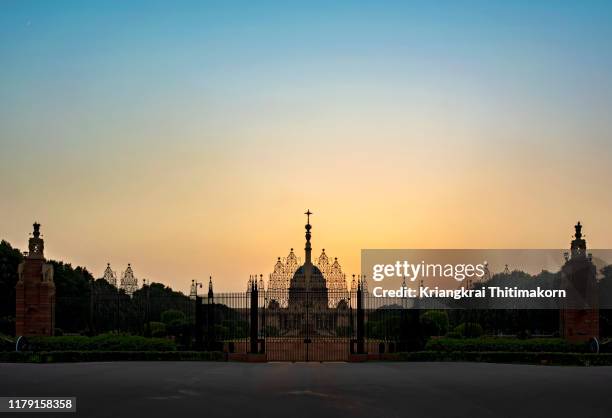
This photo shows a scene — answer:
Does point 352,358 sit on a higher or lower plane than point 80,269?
lower

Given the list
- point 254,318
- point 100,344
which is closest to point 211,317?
point 254,318

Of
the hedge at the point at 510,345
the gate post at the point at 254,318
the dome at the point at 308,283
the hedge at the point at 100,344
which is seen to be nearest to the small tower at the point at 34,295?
the hedge at the point at 100,344

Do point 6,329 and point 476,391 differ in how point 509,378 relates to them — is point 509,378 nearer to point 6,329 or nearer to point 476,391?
point 476,391

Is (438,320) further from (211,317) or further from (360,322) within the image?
(211,317)

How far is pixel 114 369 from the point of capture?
77.7 ft

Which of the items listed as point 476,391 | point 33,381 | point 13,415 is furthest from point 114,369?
point 476,391

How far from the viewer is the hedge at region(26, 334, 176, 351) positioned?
98.6 feet

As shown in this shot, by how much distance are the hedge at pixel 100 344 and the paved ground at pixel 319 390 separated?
4.22m

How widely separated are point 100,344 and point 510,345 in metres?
16.0

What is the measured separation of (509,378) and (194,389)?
885 centimetres

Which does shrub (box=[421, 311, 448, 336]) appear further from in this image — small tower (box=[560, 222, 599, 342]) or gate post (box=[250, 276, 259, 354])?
gate post (box=[250, 276, 259, 354])

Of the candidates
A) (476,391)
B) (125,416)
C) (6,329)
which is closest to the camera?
(125,416)

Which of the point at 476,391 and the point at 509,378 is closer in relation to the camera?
the point at 476,391

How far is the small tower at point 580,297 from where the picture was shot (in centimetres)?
3047
